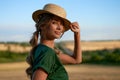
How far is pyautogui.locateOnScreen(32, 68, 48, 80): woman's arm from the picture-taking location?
115 inches

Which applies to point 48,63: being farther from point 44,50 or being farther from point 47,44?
point 47,44

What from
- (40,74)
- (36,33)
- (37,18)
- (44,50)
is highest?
(37,18)

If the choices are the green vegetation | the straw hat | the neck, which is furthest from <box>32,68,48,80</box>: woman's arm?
the green vegetation

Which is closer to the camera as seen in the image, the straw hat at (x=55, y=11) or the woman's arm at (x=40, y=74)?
the woman's arm at (x=40, y=74)

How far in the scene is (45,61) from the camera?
3.00 metres

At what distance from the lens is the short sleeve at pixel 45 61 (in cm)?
298

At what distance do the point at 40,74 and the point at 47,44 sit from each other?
0.31m

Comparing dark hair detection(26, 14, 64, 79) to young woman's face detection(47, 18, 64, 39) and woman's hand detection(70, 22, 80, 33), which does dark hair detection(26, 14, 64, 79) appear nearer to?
young woman's face detection(47, 18, 64, 39)

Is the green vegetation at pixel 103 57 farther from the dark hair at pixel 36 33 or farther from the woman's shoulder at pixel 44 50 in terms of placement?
the woman's shoulder at pixel 44 50

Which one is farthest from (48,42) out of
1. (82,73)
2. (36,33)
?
(82,73)

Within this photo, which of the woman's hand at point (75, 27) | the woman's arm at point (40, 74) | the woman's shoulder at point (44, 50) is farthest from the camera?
the woman's hand at point (75, 27)

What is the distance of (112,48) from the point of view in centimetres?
2788

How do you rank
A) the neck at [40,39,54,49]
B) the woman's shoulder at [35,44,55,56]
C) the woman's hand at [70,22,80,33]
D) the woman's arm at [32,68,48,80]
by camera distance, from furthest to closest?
the woman's hand at [70,22,80,33] → the neck at [40,39,54,49] → the woman's shoulder at [35,44,55,56] → the woman's arm at [32,68,48,80]

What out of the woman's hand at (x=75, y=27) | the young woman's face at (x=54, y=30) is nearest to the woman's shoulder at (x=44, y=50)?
the young woman's face at (x=54, y=30)
